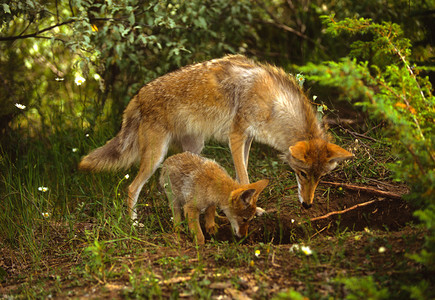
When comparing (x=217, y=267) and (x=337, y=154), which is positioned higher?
(x=337, y=154)

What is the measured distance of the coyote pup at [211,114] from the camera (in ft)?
18.2

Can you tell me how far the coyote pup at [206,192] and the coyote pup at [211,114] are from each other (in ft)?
1.88

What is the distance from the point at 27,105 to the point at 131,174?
2.05 metres

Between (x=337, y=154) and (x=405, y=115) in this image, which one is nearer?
(x=405, y=115)

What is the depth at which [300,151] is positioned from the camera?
4.66 meters

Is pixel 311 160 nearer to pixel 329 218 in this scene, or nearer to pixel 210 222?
pixel 329 218

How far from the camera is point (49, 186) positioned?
5934 millimetres

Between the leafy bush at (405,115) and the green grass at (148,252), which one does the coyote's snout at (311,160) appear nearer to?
the green grass at (148,252)

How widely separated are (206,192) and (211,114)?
4.30 feet

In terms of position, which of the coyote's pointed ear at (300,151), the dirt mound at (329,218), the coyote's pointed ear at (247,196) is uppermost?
the coyote's pointed ear at (300,151)

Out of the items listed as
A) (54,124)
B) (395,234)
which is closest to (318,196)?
(395,234)

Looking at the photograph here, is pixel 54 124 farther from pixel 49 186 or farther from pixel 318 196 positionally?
pixel 318 196

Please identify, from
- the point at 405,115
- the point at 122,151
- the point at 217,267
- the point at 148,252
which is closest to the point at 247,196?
the point at 217,267

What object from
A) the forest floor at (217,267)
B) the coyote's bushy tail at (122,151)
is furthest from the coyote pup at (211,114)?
the forest floor at (217,267)
